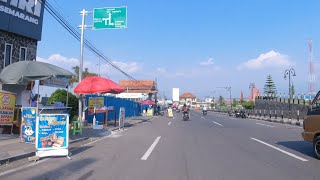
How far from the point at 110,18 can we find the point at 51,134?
12577mm

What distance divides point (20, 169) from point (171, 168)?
368cm

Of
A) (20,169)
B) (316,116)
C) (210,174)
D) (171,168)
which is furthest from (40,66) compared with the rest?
(316,116)

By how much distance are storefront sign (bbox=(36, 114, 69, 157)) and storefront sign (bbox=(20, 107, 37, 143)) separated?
8.81 feet

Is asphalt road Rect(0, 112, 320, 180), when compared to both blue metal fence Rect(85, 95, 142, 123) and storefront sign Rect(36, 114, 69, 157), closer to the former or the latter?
storefront sign Rect(36, 114, 69, 157)

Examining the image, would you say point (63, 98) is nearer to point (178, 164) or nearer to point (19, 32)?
point (19, 32)

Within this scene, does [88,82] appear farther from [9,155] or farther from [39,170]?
[39,170]

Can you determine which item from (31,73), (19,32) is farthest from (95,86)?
(31,73)

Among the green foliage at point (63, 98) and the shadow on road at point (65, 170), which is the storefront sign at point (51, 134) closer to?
the shadow on road at point (65, 170)

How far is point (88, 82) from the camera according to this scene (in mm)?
22344

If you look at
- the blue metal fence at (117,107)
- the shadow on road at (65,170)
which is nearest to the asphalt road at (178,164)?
the shadow on road at (65,170)

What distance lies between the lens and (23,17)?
19797 mm

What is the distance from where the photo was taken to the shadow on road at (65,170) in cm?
861

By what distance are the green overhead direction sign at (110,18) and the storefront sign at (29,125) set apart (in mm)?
9840

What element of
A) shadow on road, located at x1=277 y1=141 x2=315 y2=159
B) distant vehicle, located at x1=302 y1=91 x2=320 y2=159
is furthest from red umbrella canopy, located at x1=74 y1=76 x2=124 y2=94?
distant vehicle, located at x1=302 y1=91 x2=320 y2=159
